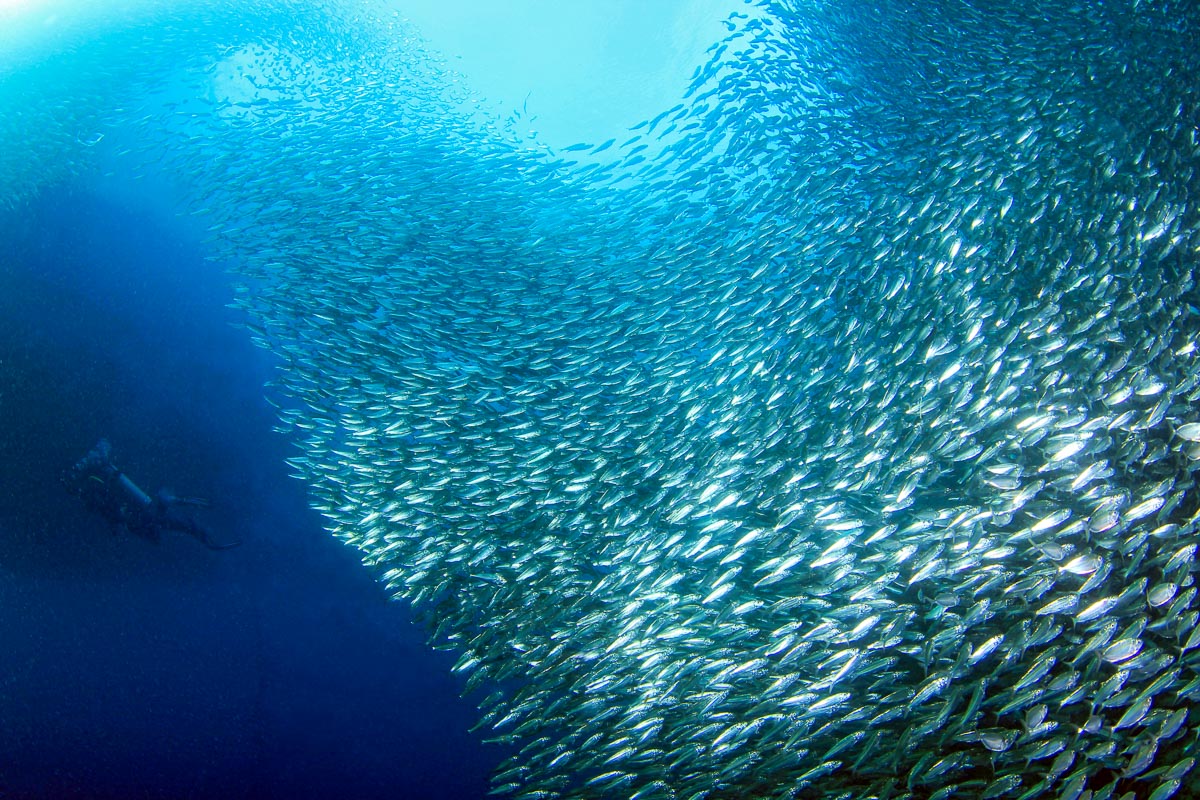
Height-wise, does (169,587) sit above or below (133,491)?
below

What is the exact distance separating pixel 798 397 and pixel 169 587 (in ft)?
32.6

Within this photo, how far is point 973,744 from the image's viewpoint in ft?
11.6

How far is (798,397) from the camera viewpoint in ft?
18.7

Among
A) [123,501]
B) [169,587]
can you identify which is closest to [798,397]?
[169,587]

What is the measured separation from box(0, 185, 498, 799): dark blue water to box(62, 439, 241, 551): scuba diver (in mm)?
282

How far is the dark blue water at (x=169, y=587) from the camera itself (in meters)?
8.81

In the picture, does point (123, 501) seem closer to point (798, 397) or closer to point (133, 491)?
point (133, 491)

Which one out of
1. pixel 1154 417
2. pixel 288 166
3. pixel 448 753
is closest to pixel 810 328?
pixel 1154 417

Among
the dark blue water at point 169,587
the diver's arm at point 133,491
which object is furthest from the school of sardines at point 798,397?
the diver's arm at point 133,491

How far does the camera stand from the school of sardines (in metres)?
3.62

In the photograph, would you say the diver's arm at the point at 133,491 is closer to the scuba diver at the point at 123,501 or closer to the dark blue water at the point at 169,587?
the scuba diver at the point at 123,501

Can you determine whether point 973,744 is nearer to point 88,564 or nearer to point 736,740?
point 736,740

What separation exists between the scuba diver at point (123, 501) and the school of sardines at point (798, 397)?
333 cm

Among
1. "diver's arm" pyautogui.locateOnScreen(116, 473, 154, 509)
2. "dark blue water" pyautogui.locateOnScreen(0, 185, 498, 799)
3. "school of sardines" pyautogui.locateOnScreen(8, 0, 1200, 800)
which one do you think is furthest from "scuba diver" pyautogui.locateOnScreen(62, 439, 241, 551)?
"school of sardines" pyautogui.locateOnScreen(8, 0, 1200, 800)
